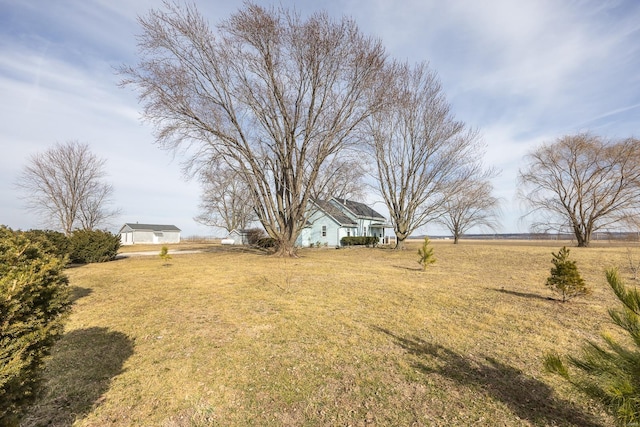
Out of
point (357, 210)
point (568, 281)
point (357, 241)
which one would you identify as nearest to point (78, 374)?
point (568, 281)

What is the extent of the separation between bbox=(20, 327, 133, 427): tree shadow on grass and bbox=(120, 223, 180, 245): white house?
5544cm

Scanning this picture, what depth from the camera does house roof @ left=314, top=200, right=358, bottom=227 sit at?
3368cm

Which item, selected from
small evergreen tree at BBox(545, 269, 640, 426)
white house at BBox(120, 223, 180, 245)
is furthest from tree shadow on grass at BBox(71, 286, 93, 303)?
white house at BBox(120, 223, 180, 245)

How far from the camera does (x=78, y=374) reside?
4008 mm

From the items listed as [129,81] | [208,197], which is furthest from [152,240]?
[129,81]

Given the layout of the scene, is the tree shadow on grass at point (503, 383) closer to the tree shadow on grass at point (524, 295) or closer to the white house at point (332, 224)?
the tree shadow on grass at point (524, 295)

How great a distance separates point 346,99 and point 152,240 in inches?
2036

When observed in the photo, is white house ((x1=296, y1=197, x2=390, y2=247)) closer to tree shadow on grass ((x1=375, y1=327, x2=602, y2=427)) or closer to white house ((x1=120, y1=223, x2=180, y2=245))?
tree shadow on grass ((x1=375, y1=327, x2=602, y2=427))

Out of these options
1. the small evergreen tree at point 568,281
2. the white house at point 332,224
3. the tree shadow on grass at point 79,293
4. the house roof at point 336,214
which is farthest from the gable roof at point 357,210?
the tree shadow on grass at point 79,293

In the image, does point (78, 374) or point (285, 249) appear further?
point (285, 249)

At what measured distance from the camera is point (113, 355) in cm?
459

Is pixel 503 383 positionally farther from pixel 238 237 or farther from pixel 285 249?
pixel 238 237

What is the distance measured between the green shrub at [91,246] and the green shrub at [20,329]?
17.3m

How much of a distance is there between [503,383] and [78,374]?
18.9 feet
